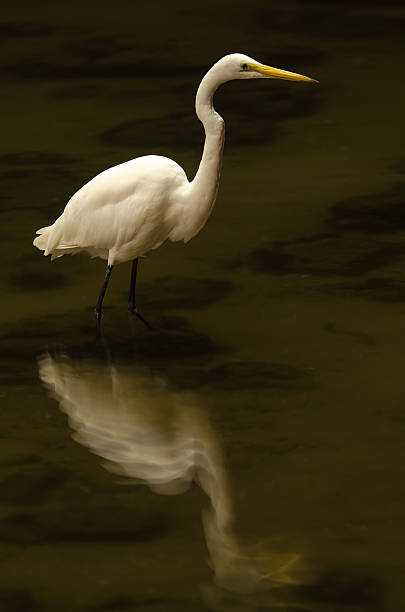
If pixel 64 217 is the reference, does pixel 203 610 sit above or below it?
below

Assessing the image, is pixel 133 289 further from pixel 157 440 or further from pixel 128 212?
pixel 157 440

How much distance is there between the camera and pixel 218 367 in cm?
489

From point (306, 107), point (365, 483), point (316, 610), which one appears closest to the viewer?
point (316, 610)

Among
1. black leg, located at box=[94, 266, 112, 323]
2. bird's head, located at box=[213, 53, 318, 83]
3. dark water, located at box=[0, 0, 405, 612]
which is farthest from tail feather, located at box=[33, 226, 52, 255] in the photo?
bird's head, located at box=[213, 53, 318, 83]

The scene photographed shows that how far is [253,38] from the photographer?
969cm

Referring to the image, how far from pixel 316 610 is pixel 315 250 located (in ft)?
9.08

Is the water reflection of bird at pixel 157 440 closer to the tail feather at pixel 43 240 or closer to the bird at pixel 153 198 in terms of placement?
the bird at pixel 153 198

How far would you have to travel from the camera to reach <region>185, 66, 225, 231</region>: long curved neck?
4.86 m

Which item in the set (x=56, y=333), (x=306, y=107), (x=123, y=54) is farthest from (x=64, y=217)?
(x=123, y=54)

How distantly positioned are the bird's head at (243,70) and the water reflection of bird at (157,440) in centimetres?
113

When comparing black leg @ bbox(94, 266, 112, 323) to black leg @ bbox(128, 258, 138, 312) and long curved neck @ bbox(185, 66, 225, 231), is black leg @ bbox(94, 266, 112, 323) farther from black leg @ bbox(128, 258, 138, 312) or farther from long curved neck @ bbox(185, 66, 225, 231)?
long curved neck @ bbox(185, 66, 225, 231)

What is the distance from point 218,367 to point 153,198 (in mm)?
661

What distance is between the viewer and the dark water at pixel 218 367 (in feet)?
11.9

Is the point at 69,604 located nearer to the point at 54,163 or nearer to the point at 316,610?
the point at 316,610
